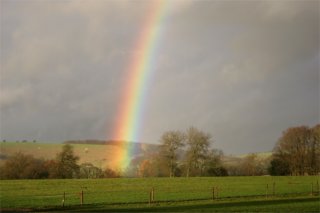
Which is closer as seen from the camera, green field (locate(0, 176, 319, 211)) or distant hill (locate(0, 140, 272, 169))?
green field (locate(0, 176, 319, 211))

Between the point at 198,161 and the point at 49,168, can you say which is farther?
the point at 198,161

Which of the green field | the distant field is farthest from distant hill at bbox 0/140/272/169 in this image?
the green field

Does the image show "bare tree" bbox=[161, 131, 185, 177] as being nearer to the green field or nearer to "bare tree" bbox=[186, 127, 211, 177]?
"bare tree" bbox=[186, 127, 211, 177]

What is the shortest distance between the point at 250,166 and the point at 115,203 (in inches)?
3682

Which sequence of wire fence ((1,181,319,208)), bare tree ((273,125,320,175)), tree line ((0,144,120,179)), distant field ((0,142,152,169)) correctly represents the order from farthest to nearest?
bare tree ((273,125,320,175)), distant field ((0,142,152,169)), tree line ((0,144,120,179)), wire fence ((1,181,319,208))

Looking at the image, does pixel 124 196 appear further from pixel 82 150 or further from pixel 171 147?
pixel 82 150

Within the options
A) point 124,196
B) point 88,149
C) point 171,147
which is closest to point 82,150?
point 88,149

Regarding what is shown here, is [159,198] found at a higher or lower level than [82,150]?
lower

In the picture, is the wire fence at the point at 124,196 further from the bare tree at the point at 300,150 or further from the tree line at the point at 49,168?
the bare tree at the point at 300,150

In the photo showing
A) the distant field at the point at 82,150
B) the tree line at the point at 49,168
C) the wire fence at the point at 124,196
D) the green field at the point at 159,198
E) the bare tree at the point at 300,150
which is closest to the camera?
the green field at the point at 159,198

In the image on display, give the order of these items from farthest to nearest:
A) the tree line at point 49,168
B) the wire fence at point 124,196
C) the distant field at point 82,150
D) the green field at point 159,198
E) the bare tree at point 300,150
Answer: the bare tree at point 300,150 < the distant field at point 82,150 < the tree line at point 49,168 < the wire fence at point 124,196 < the green field at point 159,198

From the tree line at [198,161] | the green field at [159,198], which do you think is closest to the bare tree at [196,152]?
the tree line at [198,161]

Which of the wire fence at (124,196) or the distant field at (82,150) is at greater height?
the distant field at (82,150)

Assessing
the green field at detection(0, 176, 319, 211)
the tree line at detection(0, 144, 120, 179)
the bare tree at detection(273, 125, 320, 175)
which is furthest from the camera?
the bare tree at detection(273, 125, 320, 175)
